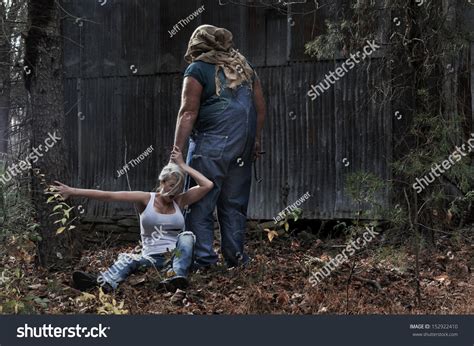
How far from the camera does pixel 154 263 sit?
7.06 metres

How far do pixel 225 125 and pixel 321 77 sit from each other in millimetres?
4086

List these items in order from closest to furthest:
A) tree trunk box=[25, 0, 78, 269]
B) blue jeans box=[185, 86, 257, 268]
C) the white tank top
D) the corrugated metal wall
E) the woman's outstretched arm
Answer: the woman's outstretched arm < the white tank top < blue jeans box=[185, 86, 257, 268] < tree trunk box=[25, 0, 78, 269] < the corrugated metal wall

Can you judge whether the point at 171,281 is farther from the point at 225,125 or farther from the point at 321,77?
the point at 321,77

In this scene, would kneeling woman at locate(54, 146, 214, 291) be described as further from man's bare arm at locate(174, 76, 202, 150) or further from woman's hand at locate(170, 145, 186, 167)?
man's bare arm at locate(174, 76, 202, 150)

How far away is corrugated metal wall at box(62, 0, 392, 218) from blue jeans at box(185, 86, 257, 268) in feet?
10.4

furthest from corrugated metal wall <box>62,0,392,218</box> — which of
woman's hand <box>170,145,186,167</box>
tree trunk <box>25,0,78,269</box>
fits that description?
woman's hand <box>170,145,186,167</box>

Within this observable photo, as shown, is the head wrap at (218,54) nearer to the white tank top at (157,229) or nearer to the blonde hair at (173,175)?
the blonde hair at (173,175)

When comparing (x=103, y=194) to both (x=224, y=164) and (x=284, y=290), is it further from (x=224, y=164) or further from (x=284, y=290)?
(x=284, y=290)

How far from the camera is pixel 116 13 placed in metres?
12.7

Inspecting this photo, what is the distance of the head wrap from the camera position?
7758 millimetres

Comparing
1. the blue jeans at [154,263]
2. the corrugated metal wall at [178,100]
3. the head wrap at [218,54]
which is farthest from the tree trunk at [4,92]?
the blue jeans at [154,263]

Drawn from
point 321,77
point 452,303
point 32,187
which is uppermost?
point 321,77

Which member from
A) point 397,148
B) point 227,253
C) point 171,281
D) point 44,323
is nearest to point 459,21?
point 397,148

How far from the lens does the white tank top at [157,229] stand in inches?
278
